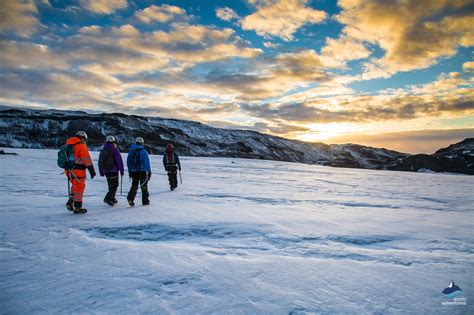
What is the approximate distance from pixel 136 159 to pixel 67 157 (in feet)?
5.88

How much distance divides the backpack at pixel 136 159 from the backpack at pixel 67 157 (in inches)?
63.7

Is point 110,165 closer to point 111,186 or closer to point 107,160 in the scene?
point 107,160

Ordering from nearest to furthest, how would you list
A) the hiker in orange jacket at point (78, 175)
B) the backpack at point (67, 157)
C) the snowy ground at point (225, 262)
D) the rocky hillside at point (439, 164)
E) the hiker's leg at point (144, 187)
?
1. the snowy ground at point (225, 262)
2. the hiker in orange jacket at point (78, 175)
3. the backpack at point (67, 157)
4. the hiker's leg at point (144, 187)
5. the rocky hillside at point (439, 164)

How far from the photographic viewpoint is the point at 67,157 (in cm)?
652

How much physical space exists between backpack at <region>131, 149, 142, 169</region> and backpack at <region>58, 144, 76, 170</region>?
1618 mm

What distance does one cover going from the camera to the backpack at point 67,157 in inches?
255

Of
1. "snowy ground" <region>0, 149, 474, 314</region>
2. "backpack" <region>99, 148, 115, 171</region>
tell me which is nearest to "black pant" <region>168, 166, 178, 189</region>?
"backpack" <region>99, 148, 115, 171</region>

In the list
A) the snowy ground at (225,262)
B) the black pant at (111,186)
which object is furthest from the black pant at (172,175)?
the snowy ground at (225,262)

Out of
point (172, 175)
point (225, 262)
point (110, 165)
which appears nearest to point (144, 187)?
point (110, 165)

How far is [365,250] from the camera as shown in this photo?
14.0 ft

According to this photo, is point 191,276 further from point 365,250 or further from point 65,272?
point 365,250

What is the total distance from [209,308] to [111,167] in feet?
20.3

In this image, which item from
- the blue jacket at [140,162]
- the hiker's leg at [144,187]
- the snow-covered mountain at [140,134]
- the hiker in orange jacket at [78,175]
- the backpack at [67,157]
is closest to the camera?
the hiker in orange jacket at [78,175]

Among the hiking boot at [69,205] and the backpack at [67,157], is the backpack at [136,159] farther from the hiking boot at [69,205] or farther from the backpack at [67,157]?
the hiking boot at [69,205]
